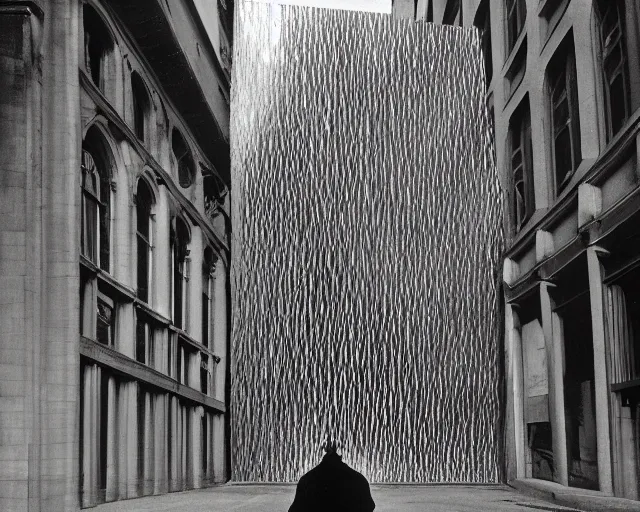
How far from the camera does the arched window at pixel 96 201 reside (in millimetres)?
6652

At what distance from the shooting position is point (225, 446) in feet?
29.2

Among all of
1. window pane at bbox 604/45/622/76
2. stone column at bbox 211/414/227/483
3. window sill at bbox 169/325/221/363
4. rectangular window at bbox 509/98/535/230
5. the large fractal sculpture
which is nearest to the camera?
window pane at bbox 604/45/622/76

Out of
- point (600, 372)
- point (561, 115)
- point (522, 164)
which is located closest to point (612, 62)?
point (561, 115)

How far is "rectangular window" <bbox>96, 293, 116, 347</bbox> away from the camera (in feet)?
21.7

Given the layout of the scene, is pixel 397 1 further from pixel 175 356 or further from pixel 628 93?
pixel 175 356

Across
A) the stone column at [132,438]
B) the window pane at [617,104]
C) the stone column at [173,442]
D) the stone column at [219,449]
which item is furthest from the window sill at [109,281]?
the window pane at [617,104]

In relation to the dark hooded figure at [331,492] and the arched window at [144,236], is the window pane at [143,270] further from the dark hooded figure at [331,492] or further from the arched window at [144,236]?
the dark hooded figure at [331,492]

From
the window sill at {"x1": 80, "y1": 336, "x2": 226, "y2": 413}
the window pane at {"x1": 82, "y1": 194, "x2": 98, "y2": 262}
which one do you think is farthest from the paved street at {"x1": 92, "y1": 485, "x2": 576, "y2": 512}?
the window pane at {"x1": 82, "y1": 194, "x2": 98, "y2": 262}

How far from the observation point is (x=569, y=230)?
866 cm

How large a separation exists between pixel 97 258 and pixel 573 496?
13.7ft

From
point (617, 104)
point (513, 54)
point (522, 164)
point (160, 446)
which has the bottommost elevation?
point (160, 446)

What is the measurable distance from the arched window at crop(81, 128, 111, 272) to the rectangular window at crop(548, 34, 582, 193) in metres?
4.20

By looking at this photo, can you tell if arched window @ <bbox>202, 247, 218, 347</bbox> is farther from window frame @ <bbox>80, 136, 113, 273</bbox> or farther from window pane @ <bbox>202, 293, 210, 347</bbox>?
window frame @ <bbox>80, 136, 113, 273</bbox>

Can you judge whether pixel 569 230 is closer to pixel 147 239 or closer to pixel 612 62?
pixel 612 62
